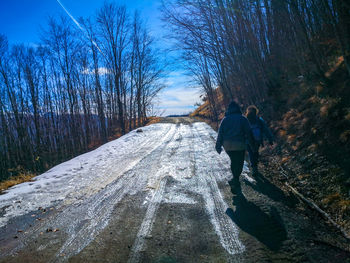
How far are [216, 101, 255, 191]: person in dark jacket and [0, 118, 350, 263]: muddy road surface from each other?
1.58 ft

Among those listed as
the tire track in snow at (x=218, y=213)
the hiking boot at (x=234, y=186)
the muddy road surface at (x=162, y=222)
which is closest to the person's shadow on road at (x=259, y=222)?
the muddy road surface at (x=162, y=222)

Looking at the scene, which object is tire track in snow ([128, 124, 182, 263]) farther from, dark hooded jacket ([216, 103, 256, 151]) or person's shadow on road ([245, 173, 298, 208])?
person's shadow on road ([245, 173, 298, 208])

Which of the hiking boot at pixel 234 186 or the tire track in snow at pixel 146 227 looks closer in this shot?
the tire track in snow at pixel 146 227

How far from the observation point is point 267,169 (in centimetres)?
640

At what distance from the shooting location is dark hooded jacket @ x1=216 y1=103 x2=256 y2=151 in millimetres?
5105

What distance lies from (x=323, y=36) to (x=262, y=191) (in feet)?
31.0

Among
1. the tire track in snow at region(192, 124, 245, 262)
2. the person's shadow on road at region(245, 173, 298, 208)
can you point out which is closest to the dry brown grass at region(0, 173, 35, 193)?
the tire track in snow at region(192, 124, 245, 262)

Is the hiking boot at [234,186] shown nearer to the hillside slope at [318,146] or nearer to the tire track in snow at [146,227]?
the hillside slope at [318,146]

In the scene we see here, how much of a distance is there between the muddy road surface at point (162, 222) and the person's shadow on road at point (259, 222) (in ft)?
0.04

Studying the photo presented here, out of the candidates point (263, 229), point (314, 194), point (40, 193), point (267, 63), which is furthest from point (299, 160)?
point (267, 63)

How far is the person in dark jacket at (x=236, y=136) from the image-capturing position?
200 inches

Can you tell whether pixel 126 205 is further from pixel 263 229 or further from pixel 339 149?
pixel 339 149

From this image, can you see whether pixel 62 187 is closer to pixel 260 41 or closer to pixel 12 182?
pixel 12 182

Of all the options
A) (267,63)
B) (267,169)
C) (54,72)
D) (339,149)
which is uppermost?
(54,72)
